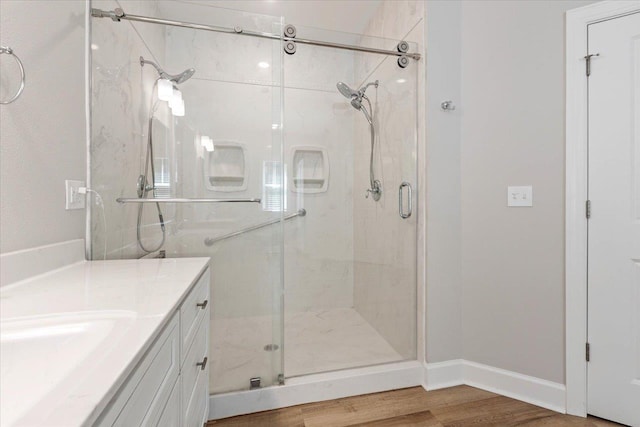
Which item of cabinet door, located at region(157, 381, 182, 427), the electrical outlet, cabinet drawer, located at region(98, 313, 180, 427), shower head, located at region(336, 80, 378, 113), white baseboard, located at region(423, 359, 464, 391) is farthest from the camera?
shower head, located at region(336, 80, 378, 113)

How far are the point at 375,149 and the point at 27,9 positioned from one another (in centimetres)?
204

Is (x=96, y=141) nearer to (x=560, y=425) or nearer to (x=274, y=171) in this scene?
(x=274, y=171)

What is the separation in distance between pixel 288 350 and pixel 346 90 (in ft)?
6.56

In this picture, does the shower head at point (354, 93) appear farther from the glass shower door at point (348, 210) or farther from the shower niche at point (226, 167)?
the shower niche at point (226, 167)

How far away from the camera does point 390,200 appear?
2.26 meters

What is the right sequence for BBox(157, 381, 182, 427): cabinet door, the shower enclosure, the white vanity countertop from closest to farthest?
the white vanity countertop → BBox(157, 381, 182, 427): cabinet door → the shower enclosure

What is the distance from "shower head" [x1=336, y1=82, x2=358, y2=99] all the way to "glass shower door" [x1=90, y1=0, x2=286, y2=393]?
606mm

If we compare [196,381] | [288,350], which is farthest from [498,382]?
[196,381]

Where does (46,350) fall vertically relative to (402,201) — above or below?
below

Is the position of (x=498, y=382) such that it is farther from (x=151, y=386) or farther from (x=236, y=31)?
(x=236, y=31)

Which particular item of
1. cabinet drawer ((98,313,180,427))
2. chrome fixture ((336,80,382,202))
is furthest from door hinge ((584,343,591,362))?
cabinet drawer ((98,313,180,427))

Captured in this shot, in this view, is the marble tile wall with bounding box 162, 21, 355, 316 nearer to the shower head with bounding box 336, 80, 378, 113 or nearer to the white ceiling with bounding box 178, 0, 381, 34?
the shower head with bounding box 336, 80, 378, 113

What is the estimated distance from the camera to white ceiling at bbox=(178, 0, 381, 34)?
2439 millimetres

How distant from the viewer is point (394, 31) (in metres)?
2.35
